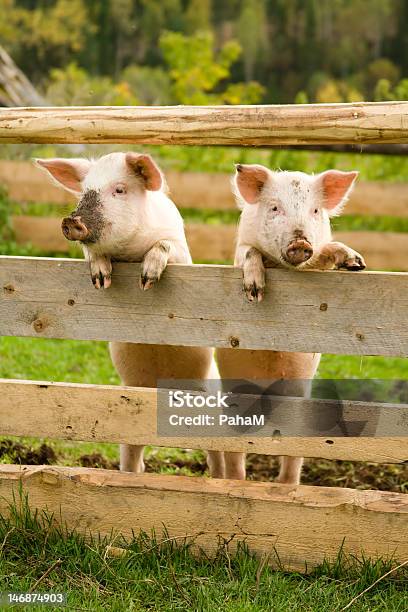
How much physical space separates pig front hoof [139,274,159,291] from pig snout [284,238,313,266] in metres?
0.53

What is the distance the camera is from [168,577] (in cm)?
334

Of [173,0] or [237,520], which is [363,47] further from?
[237,520]

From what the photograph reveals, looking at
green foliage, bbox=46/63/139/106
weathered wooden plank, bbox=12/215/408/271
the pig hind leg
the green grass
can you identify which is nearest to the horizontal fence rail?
weathered wooden plank, bbox=12/215/408/271

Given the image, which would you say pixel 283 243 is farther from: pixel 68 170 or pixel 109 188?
pixel 68 170

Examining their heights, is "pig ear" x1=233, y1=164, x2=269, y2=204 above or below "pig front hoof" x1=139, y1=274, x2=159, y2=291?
above

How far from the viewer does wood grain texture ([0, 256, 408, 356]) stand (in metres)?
3.38

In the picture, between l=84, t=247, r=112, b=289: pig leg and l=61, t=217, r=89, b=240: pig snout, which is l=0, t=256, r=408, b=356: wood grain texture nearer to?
l=84, t=247, r=112, b=289: pig leg

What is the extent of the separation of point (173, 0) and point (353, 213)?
29.5 feet

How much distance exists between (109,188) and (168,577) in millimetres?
1652

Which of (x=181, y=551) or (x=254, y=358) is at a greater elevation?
(x=254, y=358)

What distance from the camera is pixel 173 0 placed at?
1689 cm

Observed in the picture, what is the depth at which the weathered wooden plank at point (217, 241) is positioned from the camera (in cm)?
920

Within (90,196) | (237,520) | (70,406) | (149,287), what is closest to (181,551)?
(237,520)

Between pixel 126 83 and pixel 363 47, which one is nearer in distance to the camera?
pixel 126 83
